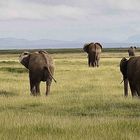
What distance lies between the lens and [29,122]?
1056 cm

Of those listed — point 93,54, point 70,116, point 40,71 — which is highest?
point 40,71

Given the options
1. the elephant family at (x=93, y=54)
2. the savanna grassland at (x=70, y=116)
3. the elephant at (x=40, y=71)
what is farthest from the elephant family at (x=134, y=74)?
the elephant family at (x=93, y=54)

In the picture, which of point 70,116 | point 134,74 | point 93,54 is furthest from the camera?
point 93,54

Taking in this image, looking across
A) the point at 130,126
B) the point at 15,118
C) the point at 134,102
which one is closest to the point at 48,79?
the point at 134,102

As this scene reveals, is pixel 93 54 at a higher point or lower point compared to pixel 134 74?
lower

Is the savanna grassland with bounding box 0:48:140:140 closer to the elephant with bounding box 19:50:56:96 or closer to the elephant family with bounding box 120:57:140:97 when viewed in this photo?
the elephant family with bounding box 120:57:140:97

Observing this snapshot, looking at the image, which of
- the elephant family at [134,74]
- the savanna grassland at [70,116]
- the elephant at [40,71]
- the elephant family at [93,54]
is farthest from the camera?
the elephant family at [93,54]

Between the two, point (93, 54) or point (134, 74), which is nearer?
point (134, 74)

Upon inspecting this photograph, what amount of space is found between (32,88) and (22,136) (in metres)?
11.1

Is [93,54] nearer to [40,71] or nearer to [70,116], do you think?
[40,71]

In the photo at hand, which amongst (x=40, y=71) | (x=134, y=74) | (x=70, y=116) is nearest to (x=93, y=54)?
A: (x=40, y=71)

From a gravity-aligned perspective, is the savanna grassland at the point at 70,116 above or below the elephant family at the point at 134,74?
below

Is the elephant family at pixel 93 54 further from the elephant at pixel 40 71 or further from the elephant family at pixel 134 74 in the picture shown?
the elephant family at pixel 134 74

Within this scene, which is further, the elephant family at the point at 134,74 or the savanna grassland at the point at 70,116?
the elephant family at the point at 134,74
